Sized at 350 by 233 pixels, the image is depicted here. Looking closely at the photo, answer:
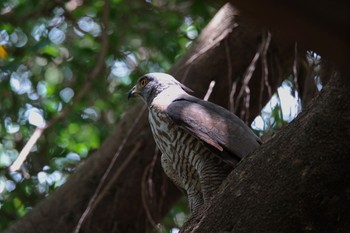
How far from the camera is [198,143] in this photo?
3.33 metres

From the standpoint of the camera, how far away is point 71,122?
21.2 ft

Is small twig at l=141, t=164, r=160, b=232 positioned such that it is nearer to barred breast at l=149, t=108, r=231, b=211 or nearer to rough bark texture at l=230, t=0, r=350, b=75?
barred breast at l=149, t=108, r=231, b=211

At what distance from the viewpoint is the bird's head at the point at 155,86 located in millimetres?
4301

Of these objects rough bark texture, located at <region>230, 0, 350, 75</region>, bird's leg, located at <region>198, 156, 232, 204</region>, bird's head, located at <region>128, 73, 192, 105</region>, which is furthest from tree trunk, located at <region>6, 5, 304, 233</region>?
rough bark texture, located at <region>230, 0, 350, 75</region>

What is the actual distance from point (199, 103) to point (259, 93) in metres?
1.18

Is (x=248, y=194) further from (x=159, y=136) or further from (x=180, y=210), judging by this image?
(x=180, y=210)

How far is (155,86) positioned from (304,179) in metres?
2.49

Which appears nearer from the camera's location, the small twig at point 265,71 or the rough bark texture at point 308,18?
the rough bark texture at point 308,18

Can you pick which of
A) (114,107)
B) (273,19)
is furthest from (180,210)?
(273,19)

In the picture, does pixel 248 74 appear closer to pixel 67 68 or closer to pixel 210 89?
pixel 210 89

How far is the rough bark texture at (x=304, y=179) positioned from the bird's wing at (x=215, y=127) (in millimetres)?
941

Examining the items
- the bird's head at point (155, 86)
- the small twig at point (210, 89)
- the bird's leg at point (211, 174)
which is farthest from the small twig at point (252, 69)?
the bird's leg at point (211, 174)

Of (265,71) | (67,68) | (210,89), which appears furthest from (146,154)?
(67,68)

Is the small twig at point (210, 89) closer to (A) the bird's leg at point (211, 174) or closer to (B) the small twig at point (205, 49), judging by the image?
(B) the small twig at point (205, 49)
